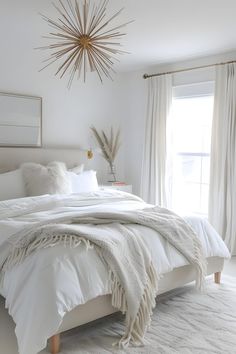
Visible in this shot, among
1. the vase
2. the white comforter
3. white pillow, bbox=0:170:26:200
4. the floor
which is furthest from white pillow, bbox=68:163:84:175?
the floor

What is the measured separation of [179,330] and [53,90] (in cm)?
347

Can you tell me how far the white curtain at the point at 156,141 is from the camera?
521 cm

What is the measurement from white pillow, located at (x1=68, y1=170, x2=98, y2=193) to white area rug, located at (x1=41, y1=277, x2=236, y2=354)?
1.64 m

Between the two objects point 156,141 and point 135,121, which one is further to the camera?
point 135,121

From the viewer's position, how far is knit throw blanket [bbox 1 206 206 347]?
95.8 inches

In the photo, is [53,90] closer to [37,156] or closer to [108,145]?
[37,156]

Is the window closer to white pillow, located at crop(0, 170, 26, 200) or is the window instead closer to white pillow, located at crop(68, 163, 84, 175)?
white pillow, located at crop(68, 163, 84, 175)

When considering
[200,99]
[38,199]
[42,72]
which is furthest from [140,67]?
[38,199]

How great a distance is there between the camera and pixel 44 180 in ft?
13.0

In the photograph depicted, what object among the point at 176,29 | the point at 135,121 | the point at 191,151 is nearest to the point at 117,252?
the point at 176,29

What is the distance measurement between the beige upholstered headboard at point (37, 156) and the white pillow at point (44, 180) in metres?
0.35

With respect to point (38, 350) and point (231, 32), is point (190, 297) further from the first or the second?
point (231, 32)

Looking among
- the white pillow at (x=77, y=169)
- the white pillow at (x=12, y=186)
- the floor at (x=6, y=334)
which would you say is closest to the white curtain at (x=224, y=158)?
the white pillow at (x=77, y=169)

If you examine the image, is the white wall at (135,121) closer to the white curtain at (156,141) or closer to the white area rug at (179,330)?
the white curtain at (156,141)
